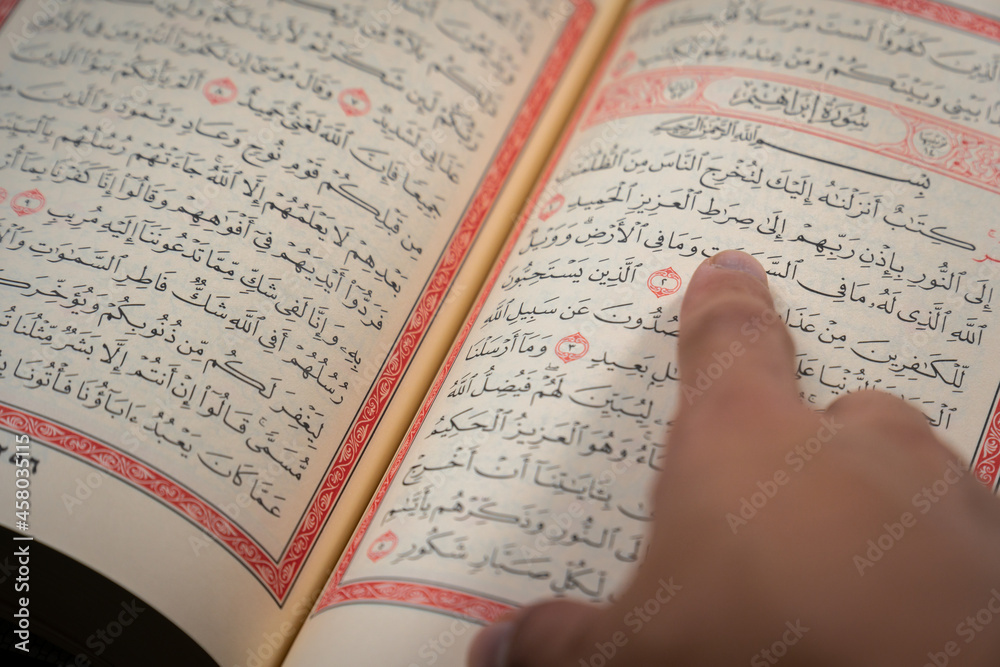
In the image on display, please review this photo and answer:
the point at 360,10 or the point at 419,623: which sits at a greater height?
the point at 360,10

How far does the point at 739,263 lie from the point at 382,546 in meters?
0.74

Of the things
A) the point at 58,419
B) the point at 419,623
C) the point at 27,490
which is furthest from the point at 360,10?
the point at 419,623

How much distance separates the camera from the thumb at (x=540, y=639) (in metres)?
0.93

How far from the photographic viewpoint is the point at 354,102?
1408 millimetres

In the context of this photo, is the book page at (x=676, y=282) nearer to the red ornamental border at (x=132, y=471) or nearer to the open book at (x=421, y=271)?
the open book at (x=421, y=271)

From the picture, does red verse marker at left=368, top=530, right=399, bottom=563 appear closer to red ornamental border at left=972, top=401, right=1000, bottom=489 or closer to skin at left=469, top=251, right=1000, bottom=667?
skin at left=469, top=251, right=1000, bottom=667

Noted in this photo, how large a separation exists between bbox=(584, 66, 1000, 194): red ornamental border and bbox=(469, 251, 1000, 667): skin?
20.2 inches

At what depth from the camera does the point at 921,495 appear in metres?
0.98

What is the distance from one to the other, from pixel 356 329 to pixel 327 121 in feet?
1.44

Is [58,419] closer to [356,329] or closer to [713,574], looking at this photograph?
[356,329]

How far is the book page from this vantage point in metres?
1.02

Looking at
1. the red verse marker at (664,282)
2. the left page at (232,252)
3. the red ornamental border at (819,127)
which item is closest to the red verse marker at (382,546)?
the left page at (232,252)

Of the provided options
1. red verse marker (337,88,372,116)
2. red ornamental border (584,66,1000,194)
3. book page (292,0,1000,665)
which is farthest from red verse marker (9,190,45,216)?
red ornamental border (584,66,1000,194)

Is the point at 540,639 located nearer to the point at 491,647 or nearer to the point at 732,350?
the point at 491,647
